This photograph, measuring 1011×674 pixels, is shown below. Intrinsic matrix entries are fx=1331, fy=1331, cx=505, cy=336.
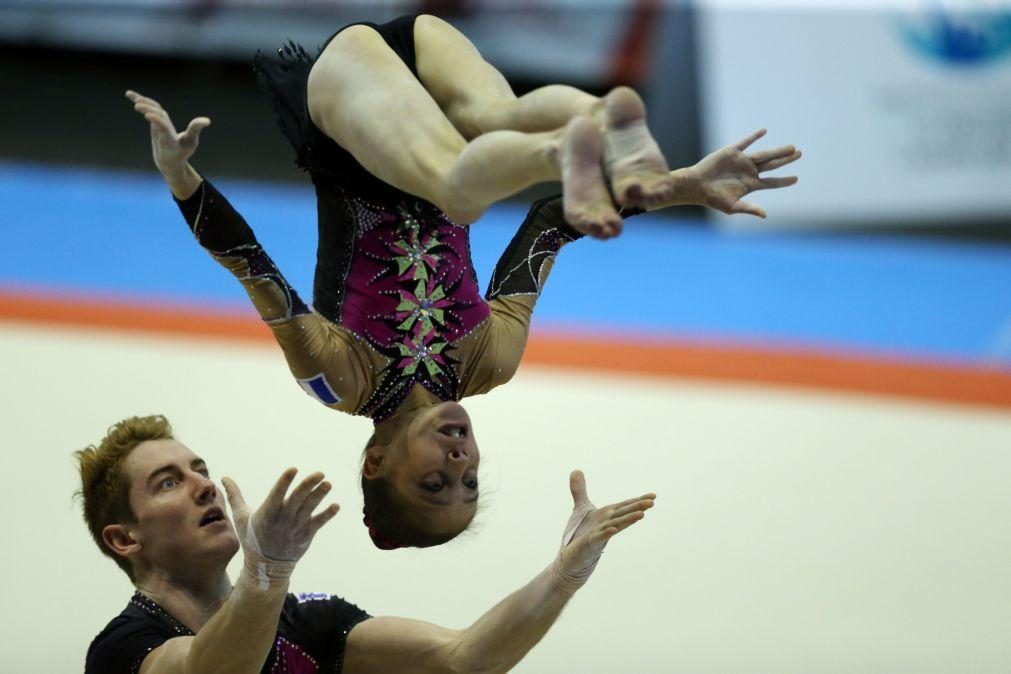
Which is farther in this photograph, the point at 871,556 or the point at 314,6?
the point at 314,6

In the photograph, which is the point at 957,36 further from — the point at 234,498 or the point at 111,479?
the point at 234,498

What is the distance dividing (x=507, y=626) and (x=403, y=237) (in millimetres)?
1024

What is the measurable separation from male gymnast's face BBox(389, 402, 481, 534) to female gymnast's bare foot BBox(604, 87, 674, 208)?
92 cm

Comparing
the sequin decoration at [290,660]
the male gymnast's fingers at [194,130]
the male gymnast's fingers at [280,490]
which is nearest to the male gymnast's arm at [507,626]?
the sequin decoration at [290,660]

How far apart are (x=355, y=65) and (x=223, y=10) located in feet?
17.1

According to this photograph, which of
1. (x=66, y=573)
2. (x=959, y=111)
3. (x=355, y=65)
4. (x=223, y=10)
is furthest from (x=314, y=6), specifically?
(x=355, y=65)

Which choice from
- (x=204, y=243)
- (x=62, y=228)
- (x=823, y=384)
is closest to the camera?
(x=204, y=243)

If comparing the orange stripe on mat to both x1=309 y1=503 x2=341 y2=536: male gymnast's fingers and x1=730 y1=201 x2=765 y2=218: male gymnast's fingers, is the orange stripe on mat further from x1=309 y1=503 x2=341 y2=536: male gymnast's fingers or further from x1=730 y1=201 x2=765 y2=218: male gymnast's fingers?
x1=309 y1=503 x2=341 y2=536: male gymnast's fingers

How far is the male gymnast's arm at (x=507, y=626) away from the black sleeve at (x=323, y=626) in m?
0.03

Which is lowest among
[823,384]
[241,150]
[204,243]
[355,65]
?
[204,243]

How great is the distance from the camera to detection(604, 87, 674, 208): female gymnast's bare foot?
2.21 metres

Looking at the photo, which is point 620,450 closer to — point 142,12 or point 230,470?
point 230,470

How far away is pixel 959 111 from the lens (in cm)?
751

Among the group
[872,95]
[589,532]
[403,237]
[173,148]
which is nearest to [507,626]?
[589,532]
